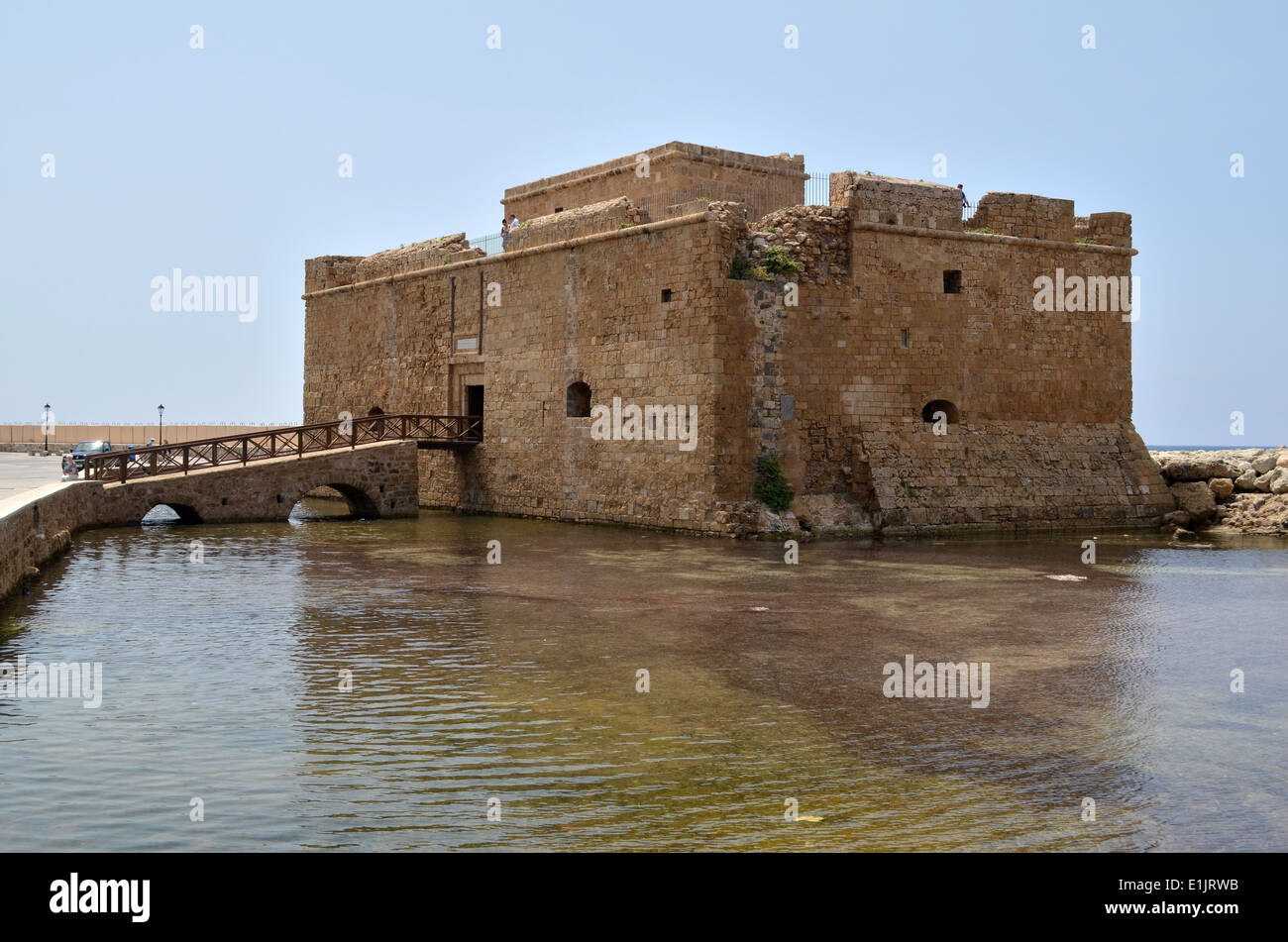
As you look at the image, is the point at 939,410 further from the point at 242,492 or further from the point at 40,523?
the point at 40,523

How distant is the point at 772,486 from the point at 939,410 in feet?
12.3

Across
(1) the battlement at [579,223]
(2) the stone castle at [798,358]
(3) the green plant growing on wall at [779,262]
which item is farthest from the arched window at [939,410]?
(1) the battlement at [579,223]

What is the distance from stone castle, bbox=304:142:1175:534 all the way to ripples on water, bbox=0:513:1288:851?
5.27 metres

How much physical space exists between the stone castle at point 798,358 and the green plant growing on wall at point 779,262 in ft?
0.25

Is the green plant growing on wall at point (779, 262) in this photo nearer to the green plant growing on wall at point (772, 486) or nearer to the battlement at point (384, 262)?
the green plant growing on wall at point (772, 486)

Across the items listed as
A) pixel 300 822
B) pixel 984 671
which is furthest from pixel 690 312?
pixel 300 822

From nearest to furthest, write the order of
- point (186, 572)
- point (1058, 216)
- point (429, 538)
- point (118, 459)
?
point (186, 572) < point (429, 538) < point (118, 459) < point (1058, 216)

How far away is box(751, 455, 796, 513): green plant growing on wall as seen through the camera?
58.7ft

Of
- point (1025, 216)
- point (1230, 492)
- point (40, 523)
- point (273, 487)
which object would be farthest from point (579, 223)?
point (1230, 492)

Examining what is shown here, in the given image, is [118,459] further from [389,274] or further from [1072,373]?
[1072,373]

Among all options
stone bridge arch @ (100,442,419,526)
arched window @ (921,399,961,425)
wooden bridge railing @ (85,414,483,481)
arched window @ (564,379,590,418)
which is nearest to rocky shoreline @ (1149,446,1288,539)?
arched window @ (921,399,961,425)

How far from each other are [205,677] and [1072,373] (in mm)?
17392

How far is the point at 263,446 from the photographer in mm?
21438

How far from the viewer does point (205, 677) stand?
25.6 ft
